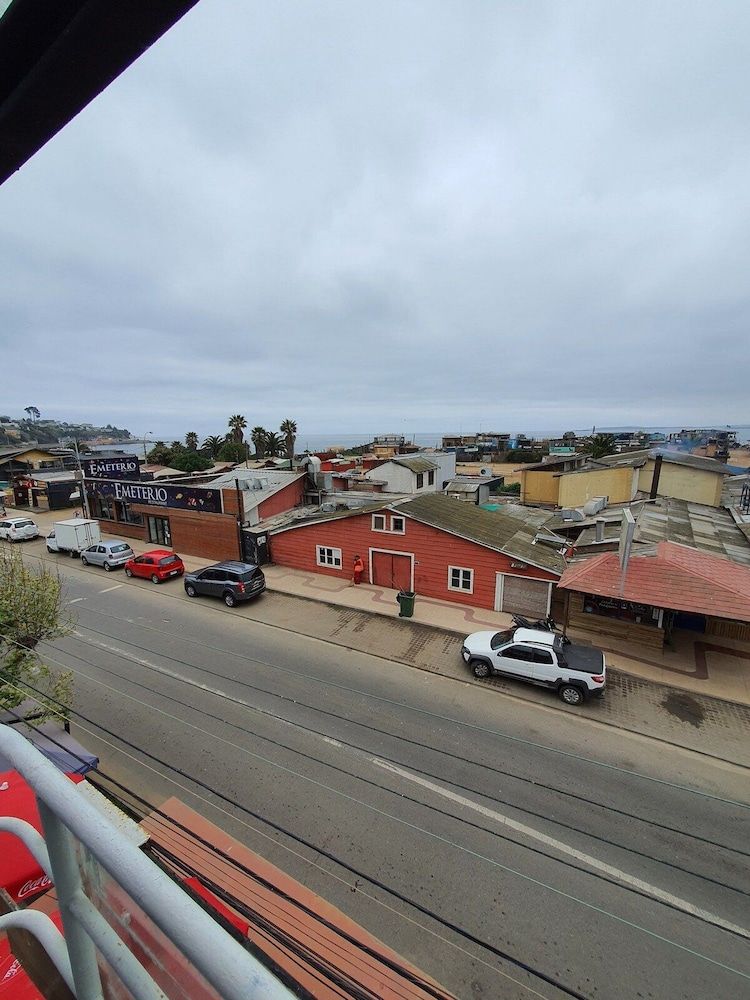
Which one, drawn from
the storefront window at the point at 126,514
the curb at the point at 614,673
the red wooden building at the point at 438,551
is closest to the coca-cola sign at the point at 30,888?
the curb at the point at 614,673

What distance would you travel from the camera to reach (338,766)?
365 inches

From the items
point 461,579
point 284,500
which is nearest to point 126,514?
point 284,500

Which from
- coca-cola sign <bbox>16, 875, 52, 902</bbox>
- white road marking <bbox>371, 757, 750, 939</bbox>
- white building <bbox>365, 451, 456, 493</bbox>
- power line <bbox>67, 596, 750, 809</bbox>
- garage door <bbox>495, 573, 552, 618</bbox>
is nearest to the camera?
coca-cola sign <bbox>16, 875, 52, 902</bbox>

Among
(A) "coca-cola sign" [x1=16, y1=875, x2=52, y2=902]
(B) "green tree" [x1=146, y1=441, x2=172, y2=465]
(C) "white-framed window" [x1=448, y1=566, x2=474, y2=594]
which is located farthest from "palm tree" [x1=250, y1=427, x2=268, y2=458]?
(A) "coca-cola sign" [x1=16, y1=875, x2=52, y2=902]

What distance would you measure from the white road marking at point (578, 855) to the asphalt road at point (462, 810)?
0.09 ft

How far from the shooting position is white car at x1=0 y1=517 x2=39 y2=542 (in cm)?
2981

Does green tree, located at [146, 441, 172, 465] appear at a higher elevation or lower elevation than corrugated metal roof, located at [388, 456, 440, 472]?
lower

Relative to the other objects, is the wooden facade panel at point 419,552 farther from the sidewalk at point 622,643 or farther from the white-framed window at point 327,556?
the sidewalk at point 622,643

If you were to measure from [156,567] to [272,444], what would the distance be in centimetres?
5787

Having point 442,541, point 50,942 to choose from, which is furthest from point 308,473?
point 50,942

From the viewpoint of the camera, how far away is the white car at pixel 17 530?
2981 cm

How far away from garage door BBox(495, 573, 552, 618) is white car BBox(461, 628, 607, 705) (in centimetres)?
374

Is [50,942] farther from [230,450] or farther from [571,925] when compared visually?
[230,450]

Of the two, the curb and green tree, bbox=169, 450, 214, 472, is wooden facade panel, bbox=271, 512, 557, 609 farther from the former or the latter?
green tree, bbox=169, 450, 214, 472
